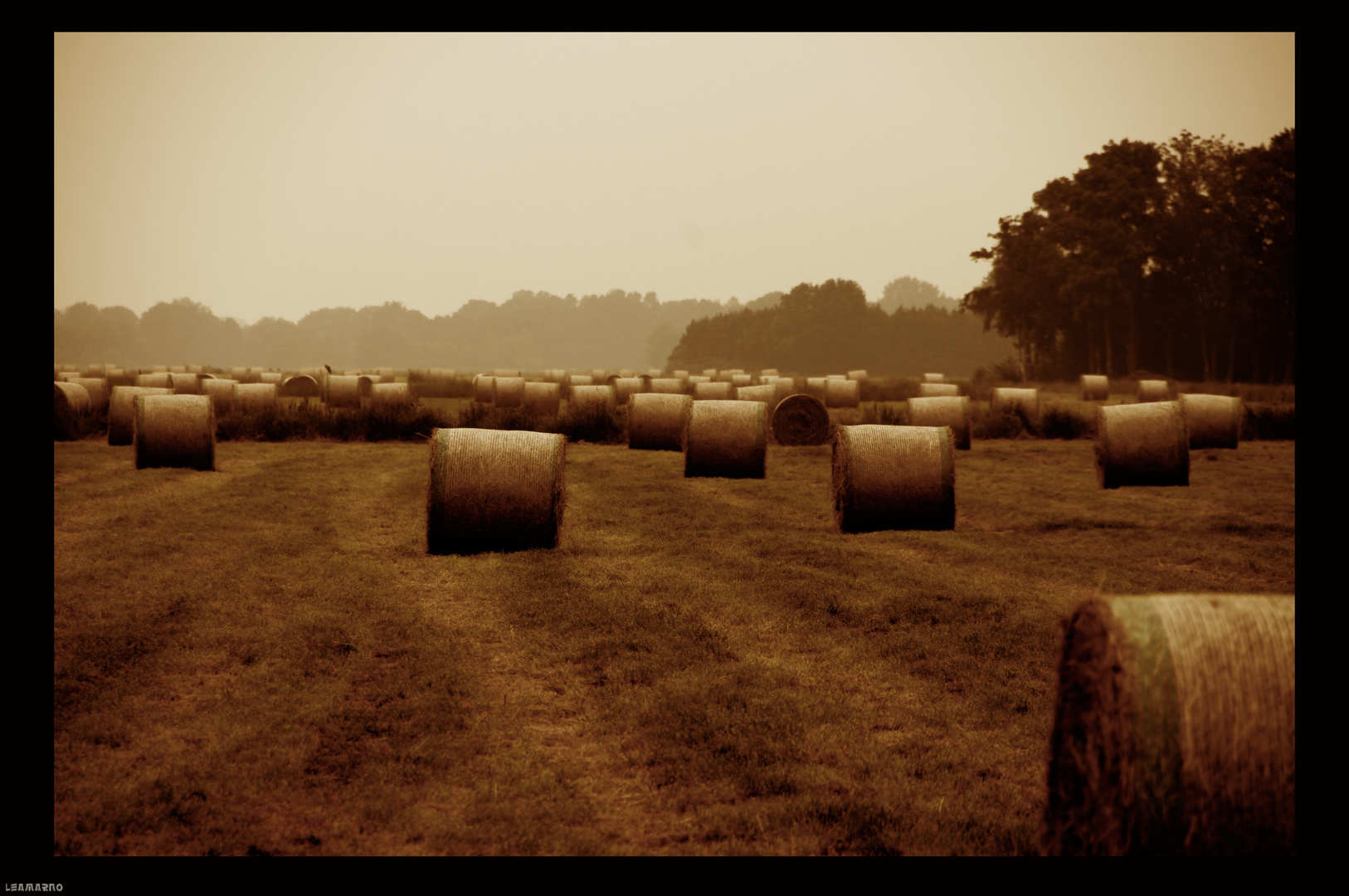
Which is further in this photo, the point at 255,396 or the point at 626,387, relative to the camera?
the point at 626,387

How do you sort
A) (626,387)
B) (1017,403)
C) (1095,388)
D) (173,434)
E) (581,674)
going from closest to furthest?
1. (581,674)
2. (173,434)
3. (1017,403)
4. (626,387)
5. (1095,388)

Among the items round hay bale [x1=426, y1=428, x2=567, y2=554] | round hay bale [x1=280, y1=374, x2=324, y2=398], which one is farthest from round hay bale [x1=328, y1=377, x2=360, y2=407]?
round hay bale [x1=426, y1=428, x2=567, y2=554]

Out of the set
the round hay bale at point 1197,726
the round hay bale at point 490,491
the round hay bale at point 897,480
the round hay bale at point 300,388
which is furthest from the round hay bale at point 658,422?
the round hay bale at point 300,388

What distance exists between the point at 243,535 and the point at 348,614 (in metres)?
4.31

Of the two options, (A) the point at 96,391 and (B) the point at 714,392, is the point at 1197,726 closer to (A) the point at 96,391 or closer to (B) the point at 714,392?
(B) the point at 714,392

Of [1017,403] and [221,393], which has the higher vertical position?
[221,393]

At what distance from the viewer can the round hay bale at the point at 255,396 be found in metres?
26.0

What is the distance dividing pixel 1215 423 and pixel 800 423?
9748 mm

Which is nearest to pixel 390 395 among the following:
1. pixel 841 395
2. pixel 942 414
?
pixel 942 414

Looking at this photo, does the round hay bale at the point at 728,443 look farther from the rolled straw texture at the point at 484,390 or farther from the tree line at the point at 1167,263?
the tree line at the point at 1167,263

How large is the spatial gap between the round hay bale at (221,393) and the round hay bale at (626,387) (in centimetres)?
1238

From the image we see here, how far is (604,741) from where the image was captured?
18.7 feet

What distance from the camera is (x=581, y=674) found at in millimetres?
6895

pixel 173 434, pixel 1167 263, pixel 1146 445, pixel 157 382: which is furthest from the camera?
pixel 1167 263
